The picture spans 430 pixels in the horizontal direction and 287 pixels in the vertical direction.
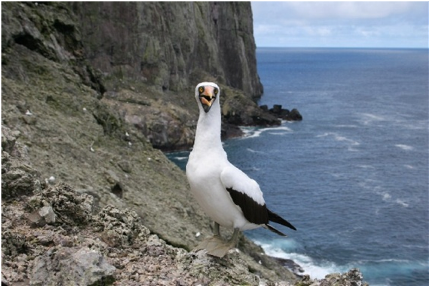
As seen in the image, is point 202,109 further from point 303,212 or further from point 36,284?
point 303,212

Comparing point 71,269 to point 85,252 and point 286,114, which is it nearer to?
point 85,252

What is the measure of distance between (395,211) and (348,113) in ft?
228

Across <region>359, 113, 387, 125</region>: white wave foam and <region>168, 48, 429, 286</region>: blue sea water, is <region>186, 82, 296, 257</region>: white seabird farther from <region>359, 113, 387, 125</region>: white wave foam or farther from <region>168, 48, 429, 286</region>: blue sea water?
<region>359, 113, 387, 125</region>: white wave foam

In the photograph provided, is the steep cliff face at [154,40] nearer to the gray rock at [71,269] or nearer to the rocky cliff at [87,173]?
the rocky cliff at [87,173]

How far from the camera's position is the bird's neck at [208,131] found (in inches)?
317

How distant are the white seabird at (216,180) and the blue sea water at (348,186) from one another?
36539 millimetres

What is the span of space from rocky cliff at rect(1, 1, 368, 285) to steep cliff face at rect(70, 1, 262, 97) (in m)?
0.78

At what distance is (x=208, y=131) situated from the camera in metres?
8.09

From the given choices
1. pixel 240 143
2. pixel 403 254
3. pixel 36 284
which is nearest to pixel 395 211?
pixel 403 254

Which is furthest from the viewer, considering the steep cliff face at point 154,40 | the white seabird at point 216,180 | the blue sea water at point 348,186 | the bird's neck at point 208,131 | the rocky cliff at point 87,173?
the steep cliff face at point 154,40

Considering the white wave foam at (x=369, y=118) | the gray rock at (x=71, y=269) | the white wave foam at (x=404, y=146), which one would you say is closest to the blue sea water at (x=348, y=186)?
the white wave foam at (x=404, y=146)

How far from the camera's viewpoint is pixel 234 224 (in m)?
8.46

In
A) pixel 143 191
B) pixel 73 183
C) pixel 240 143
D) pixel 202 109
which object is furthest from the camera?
pixel 240 143

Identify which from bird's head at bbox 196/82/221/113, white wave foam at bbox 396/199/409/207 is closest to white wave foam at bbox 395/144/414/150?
white wave foam at bbox 396/199/409/207
